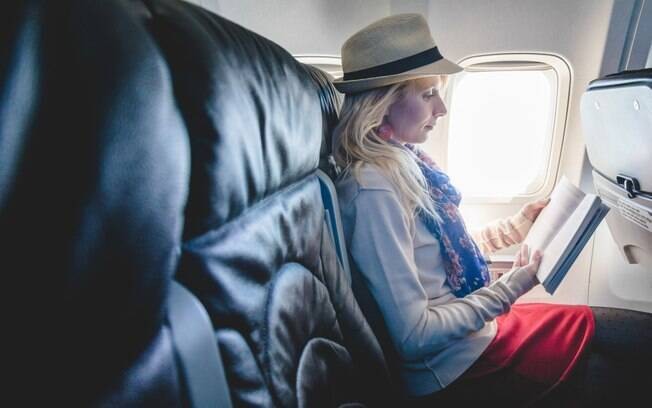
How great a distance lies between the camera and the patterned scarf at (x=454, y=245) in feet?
3.84

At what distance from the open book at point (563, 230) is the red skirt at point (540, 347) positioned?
150 millimetres

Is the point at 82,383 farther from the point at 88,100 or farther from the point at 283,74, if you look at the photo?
the point at 283,74

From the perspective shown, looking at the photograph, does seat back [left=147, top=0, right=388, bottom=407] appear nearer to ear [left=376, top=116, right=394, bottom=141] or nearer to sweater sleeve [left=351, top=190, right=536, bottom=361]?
sweater sleeve [left=351, top=190, right=536, bottom=361]

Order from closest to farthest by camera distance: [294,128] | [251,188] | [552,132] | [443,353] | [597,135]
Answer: [251,188], [294,128], [443,353], [597,135], [552,132]

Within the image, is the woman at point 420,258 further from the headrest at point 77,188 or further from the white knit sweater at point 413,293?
the headrest at point 77,188

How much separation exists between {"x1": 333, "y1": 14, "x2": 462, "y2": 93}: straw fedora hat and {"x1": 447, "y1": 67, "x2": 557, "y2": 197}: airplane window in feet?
3.02

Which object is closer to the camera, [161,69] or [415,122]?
[161,69]

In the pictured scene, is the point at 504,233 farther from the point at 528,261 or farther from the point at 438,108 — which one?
the point at 438,108

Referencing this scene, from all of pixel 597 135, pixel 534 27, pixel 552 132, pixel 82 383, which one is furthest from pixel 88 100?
pixel 552 132

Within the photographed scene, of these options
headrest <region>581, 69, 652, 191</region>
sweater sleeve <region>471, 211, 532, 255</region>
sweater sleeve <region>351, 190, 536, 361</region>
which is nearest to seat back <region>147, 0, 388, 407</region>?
sweater sleeve <region>351, 190, 536, 361</region>

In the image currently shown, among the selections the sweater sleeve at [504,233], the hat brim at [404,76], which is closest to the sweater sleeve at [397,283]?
the hat brim at [404,76]

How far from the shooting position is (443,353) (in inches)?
42.3

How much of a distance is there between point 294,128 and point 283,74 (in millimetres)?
86

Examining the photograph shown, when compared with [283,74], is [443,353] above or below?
below
